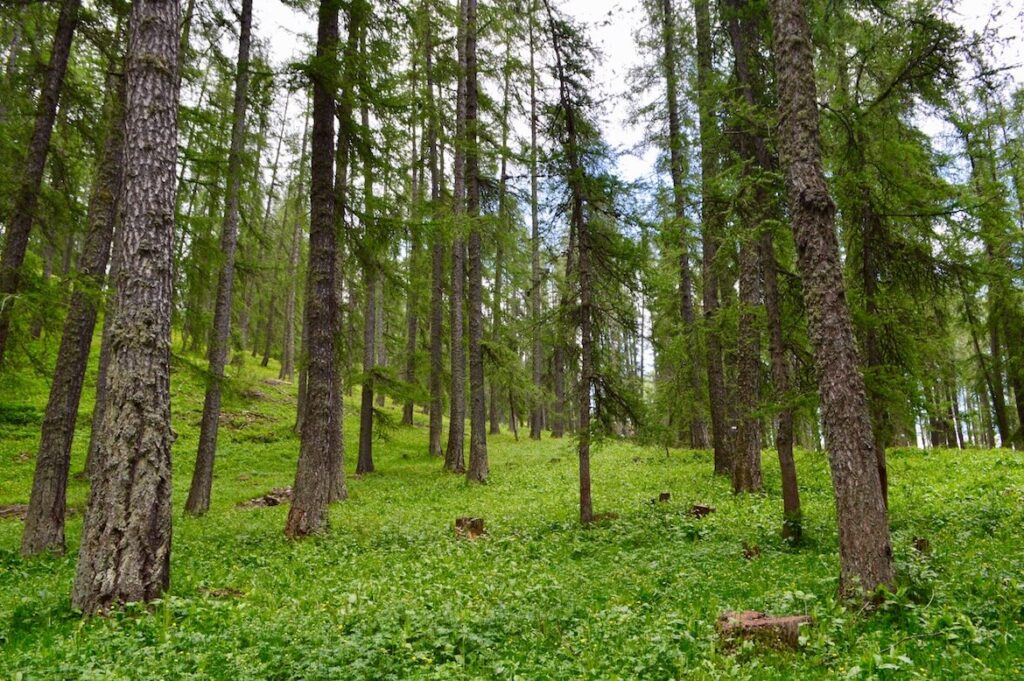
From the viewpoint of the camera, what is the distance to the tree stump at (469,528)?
10836 mm

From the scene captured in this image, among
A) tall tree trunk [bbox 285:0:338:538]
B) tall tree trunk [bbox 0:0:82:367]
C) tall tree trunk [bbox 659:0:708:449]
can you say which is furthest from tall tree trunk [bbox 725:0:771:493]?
tall tree trunk [bbox 0:0:82:367]

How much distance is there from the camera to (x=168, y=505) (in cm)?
661

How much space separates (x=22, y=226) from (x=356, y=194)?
5.56 m

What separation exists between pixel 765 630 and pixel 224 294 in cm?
1284

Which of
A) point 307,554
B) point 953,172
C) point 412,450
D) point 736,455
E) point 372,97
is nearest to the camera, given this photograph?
point 307,554

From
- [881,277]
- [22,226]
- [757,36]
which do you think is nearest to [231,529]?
[22,226]

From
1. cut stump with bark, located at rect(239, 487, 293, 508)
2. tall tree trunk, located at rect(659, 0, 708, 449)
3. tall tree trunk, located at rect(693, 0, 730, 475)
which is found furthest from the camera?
tall tree trunk, located at rect(659, 0, 708, 449)

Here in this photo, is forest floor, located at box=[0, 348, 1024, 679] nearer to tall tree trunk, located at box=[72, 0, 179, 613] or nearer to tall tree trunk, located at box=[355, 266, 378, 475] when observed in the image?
tall tree trunk, located at box=[72, 0, 179, 613]

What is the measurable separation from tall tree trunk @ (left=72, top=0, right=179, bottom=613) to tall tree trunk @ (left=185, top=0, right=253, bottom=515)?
6320mm

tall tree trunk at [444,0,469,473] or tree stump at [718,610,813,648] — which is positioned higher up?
tall tree trunk at [444,0,469,473]

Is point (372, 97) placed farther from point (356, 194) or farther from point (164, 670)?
point (164, 670)

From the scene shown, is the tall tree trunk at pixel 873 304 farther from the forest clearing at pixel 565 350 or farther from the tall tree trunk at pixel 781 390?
the tall tree trunk at pixel 781 390

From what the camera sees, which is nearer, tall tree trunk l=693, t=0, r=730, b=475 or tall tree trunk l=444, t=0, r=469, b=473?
tall tree trunk l=693, t=0, r=730, b=475

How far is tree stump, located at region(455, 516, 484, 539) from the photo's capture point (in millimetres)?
10836
